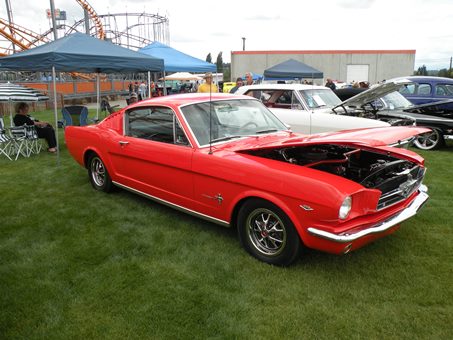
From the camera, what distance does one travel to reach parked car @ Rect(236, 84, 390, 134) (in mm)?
7684

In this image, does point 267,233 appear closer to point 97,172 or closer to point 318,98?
point 97,172

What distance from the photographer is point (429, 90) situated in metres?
11.7

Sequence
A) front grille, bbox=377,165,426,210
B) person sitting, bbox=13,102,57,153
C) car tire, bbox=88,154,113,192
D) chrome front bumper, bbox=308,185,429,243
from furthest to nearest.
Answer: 1. person sitting, bbox=13,102,57,153
2. car tire, bbox=88,154,113,192
3. front grille, bbox=377,165,426,210
4. chrome front bumper, bbox=308,185,429,243

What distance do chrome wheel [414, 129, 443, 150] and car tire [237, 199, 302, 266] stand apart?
6964 millimetres

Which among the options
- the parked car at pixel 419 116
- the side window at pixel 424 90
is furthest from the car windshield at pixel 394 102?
the side window at pixel 424 90

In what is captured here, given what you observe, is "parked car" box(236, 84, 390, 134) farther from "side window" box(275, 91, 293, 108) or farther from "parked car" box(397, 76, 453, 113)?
"parked car" box(397, 76, 453, 113)

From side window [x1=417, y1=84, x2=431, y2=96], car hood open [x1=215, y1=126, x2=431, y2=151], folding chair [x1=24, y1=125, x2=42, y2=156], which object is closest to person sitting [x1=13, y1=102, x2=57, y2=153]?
folding chair [x1=24, y1=125, x2=42, y2=156]

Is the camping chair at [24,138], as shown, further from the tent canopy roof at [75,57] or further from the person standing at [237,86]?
→ the person standing at [237,86]

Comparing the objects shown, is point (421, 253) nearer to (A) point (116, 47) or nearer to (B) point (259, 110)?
(B) point (259, 110)

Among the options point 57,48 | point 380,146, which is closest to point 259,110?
point 380,146

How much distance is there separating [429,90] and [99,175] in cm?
1037

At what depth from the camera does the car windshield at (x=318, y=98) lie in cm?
857

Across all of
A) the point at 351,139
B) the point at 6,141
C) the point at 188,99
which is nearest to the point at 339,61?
the point at 6,141

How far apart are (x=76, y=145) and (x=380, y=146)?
4.64 meters
